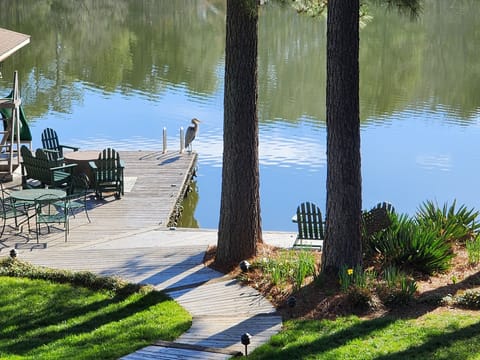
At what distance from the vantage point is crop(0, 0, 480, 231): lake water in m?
24.0

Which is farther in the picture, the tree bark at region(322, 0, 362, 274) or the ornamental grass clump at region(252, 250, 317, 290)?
the ornamental grass clump at region(252, 250, 317, 290)

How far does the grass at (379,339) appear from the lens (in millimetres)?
8500

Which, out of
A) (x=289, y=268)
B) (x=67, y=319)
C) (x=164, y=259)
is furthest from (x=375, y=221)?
(x=67, y=319)

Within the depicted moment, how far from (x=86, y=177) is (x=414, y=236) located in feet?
27.4

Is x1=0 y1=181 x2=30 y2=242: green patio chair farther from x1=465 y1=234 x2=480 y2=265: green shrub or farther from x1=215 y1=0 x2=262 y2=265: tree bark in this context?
x1=465 y1=234 x2=480 y2=265: green shrub

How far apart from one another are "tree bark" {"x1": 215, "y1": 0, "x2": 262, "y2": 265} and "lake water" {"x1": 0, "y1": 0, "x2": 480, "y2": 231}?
21.8 ft

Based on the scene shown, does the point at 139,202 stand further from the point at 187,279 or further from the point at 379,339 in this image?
the point at 379,339

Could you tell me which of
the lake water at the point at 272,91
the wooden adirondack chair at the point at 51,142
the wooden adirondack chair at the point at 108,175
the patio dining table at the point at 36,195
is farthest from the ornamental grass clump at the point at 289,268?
the wooden adirondack chair at the point at 51,142

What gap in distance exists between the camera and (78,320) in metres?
10.2

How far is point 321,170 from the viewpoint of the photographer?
24.5 meters

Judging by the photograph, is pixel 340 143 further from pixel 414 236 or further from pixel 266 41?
pixel 266 41

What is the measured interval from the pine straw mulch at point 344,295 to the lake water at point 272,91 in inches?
312

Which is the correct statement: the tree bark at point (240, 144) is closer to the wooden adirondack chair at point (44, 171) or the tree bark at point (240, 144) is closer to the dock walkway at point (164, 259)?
the dock walkway at point (164, 259)

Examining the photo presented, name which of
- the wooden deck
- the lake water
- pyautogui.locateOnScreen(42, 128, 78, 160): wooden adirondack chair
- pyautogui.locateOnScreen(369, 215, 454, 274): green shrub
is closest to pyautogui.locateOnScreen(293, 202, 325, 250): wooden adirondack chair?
pyautogui.locateOnScreen(369, 215, 454, 274): green shrub
